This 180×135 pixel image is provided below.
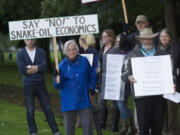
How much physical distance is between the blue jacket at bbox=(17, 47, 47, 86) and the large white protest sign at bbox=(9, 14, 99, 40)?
0.61 m

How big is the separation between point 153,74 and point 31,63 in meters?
2.78

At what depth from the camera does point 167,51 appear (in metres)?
7.96

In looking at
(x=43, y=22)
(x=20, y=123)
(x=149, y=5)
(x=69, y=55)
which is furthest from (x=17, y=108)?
(x=69, y=55)

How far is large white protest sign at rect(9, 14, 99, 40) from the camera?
820 centimetres

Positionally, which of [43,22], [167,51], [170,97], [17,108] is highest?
[43,22]

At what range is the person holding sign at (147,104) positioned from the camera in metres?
6.94

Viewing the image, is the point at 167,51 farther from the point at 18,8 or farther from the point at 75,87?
the point at 18,8

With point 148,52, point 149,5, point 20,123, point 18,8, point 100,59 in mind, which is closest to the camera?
point 148,52

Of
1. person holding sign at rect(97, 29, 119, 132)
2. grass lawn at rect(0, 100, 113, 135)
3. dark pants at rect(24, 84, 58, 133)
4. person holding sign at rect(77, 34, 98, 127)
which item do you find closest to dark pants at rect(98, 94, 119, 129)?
person holding sign at rect(97, 29, 119, 132)

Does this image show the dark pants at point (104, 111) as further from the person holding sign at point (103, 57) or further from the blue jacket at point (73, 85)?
the blue jacket at point (73, 85)

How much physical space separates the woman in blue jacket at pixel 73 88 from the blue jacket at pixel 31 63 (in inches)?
58.2

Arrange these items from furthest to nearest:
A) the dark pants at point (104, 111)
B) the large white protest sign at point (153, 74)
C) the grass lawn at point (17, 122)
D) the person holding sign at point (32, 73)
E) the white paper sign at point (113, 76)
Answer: the grass lawn at point (17, 122) → the dark pants at point (104, 111) → the white paper sign at point (113, 76) → the person holding sign at point (32, 73) → the large white protest sign at point (153, 74)

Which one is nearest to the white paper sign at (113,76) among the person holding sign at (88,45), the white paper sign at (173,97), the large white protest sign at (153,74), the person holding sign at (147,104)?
the person holding sign at (88,45)

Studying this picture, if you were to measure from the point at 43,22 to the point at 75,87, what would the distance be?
1.55 metres
